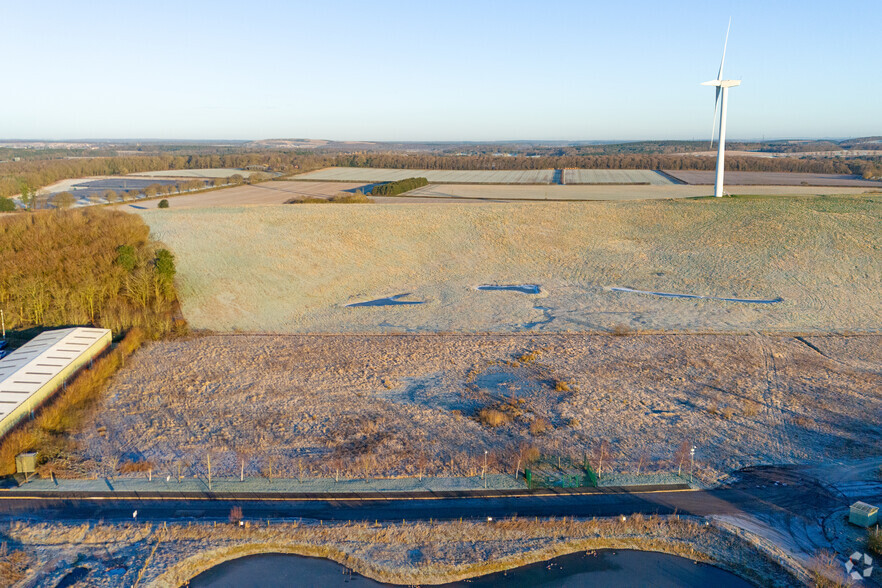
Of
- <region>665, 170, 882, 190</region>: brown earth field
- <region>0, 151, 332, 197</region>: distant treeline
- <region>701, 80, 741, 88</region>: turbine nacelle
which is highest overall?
<region>701, 80, 741, 88</region>: turbine nacelle

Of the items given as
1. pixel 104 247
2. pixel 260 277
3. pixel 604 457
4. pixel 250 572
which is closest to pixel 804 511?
Answer: pixel 604 457

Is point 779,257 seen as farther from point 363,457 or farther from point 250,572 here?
point 250,572

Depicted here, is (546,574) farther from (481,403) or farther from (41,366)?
(41,366)

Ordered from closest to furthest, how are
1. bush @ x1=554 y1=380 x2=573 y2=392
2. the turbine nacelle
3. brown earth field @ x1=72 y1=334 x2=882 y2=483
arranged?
brown earth field @ x1=72 y1=334 x2=882 y2=483 < bush @ x1=554 y1=380 x2=573 y2=392 < the turbine nacelle

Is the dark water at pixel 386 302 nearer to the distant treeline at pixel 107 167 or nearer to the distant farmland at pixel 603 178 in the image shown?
the distant farmland at pixel 603 178

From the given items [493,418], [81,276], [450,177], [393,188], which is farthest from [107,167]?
[493,418]

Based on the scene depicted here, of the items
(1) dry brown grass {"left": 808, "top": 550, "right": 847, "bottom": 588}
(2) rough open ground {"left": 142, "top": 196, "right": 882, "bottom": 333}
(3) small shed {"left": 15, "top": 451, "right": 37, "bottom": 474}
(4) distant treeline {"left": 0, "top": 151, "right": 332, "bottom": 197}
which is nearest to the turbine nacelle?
(2) rough open ground {"left": 142, "top": 196, "right": 882, "bottom": 333}

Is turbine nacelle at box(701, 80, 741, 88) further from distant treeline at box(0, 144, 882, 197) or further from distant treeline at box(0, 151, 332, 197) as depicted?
distant treeline at box(0, 151, 332, 197)

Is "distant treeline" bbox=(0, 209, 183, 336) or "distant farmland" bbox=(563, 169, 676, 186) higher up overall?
"distant farmland" bbox=(563, 169, 676, 186)
